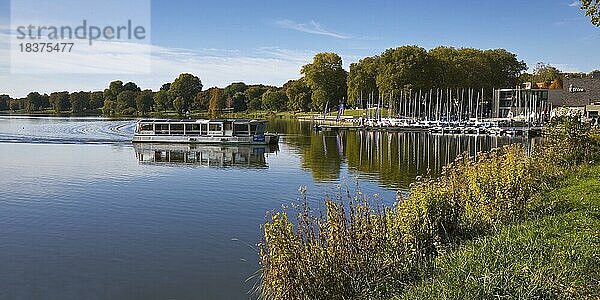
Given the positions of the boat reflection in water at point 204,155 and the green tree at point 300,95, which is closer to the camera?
the boat reflection in water at point 204,155

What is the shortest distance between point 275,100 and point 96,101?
2228 inches

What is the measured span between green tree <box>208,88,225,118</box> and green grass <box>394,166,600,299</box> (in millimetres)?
124572

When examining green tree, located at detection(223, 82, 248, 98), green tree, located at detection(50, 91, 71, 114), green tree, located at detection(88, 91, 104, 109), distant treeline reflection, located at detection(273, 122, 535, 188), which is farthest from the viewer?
green tree, located at detection(88, 91, 104, 109)

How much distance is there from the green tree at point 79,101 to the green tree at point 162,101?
26070 mm

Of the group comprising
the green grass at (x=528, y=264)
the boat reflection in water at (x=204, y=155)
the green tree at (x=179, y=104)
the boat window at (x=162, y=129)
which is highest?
the green tree at (x=179, y=104)

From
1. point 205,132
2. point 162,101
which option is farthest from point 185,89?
point 205,132

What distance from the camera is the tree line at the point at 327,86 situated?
86.9 m

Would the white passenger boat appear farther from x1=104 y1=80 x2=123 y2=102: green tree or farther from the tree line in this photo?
x1=104 y1=80 x2=123 y2=102: green tree

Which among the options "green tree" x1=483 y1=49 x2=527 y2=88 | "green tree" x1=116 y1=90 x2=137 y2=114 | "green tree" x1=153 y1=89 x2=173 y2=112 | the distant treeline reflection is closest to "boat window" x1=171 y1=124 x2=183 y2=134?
the distant treeline reflection

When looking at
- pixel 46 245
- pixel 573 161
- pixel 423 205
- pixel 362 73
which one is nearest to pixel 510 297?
pixel 423 205

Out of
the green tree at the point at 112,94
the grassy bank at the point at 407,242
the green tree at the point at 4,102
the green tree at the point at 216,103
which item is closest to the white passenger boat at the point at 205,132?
the grassy bank at the point at 407,242

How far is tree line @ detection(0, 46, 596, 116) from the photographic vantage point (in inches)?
3420

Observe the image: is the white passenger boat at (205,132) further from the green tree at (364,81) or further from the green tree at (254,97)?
the green tree at (254,97)

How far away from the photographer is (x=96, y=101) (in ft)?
520
